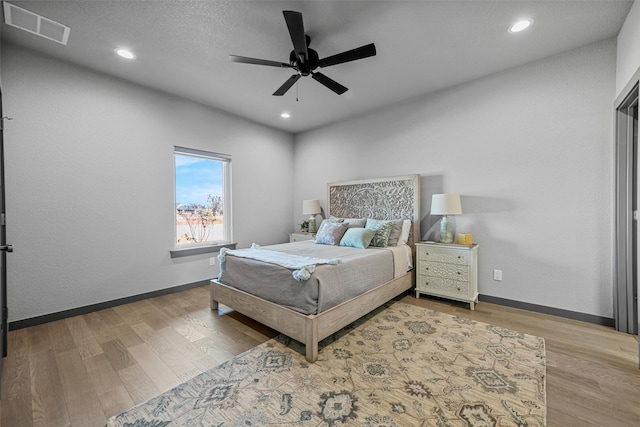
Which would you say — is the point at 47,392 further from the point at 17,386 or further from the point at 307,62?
the point at 307,62

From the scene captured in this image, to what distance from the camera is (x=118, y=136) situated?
3127 millimetres

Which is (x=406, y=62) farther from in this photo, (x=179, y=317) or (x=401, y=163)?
(x=179, y=317)

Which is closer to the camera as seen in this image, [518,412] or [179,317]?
[518,412]

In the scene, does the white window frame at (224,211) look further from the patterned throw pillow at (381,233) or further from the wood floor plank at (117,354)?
the patterned throw pillow at (381,233)

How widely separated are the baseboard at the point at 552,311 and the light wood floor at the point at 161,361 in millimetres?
76

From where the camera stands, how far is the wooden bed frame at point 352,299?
6.81 feet

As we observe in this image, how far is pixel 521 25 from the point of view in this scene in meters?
2.27

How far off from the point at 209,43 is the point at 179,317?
2.85 metres

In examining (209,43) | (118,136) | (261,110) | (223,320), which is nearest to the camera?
(209,43)

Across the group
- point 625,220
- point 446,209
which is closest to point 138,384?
point 446,209

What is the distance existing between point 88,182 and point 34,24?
1.47m

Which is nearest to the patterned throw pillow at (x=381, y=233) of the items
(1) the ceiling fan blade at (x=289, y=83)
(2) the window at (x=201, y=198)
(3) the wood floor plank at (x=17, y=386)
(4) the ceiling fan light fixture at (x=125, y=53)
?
(1) the ceiling fan blade at (x=289, y=83)

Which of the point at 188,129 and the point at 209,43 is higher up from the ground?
the point at 209,43

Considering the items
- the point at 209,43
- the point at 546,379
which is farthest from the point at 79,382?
the point at 546,379
